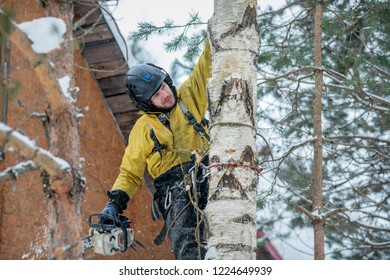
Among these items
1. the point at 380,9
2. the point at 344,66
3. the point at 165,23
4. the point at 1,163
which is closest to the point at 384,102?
the point at 380,9

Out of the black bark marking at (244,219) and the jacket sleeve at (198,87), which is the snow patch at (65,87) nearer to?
the black bark marking at (244,219)

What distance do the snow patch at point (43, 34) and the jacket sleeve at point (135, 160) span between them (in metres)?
2.53

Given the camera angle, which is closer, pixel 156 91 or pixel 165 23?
pixel 156 91

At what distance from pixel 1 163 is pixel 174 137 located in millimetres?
2277

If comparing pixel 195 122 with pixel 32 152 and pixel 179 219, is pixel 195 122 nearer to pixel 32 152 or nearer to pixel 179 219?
pixel 179 219

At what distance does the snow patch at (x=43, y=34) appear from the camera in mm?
4008

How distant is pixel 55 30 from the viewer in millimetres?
4113

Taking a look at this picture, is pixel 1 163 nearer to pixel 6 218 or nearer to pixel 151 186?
pixel 6 218

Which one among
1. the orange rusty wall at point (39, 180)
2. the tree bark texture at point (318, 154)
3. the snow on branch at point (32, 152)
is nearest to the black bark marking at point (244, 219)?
the snow on branch at point (32, 152)

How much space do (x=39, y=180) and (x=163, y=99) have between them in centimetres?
224

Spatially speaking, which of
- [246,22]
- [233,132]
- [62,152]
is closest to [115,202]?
[233,132]

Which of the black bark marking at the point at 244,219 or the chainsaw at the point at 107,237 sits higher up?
the chainsaw at the point at 107,237

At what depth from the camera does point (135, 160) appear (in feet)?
21.8

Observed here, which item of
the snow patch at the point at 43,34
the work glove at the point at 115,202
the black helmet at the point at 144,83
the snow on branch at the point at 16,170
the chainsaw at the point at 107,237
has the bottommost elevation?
the snow on branch at the point at 16,170
